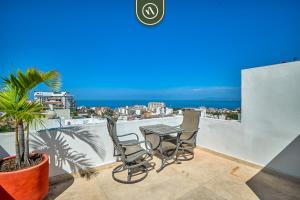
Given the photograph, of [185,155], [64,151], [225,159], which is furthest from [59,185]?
[225,159]

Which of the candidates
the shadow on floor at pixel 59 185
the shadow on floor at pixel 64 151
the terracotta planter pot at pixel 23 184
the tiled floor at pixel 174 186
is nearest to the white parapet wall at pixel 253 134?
the shadow on floor at pixel 64 151

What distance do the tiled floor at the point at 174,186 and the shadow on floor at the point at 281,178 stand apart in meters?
0.15

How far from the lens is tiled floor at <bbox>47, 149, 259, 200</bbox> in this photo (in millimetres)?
2270

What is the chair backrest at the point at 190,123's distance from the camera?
3670mm

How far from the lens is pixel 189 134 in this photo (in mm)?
3750

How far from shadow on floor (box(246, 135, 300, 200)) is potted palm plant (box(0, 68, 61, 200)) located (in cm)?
304

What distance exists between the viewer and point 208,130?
4.28 metres

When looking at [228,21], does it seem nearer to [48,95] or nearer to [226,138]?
[226,138]

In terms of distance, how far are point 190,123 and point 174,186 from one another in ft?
5.57

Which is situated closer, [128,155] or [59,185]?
[59,185]

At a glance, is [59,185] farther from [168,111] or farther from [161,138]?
[168,111]

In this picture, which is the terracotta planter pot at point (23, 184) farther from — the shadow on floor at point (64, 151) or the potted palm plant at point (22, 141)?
the shadow on floor at point (64, 151)

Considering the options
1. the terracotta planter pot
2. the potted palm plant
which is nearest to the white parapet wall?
the potted palm plant

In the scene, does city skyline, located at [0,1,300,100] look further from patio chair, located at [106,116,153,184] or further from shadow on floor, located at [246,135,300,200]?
shadow on floor, located at [246,135,300,200]
